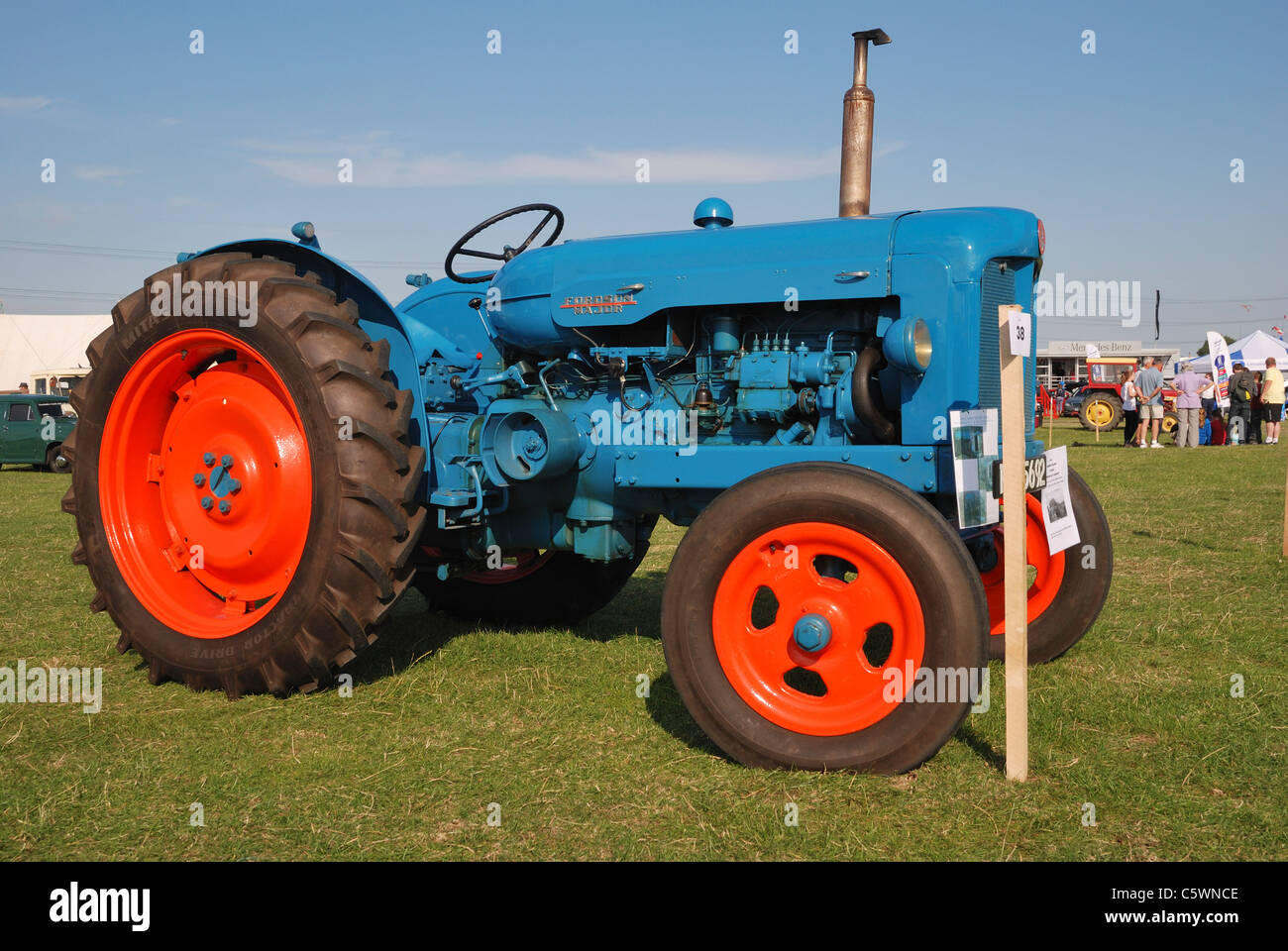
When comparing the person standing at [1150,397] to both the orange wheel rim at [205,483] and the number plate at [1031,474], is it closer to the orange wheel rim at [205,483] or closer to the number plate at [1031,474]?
the number plate at [1031,474]

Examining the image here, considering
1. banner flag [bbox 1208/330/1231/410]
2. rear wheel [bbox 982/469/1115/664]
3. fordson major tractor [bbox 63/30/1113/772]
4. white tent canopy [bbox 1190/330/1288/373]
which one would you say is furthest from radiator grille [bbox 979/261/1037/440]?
white tent canopy [bbox 1190/330/1288/373]

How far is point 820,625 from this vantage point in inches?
133

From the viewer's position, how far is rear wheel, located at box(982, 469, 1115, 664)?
452 centimetres

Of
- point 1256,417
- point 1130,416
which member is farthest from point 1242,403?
point 1130,416

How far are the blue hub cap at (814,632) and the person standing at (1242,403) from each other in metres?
19.4

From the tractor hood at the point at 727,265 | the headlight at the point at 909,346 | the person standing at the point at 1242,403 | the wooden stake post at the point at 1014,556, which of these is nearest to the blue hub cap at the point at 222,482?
the tractor hood at the point at 727,265

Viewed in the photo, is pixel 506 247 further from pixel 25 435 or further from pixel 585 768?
pixel 25 435

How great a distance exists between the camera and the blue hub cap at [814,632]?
3.37 meters

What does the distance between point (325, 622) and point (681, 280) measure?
1.89 m

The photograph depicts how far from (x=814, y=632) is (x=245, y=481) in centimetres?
236

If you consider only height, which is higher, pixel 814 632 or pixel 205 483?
pixel 205 483

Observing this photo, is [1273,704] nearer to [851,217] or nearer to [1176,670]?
[1176,670]

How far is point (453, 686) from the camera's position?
4.39 meters
